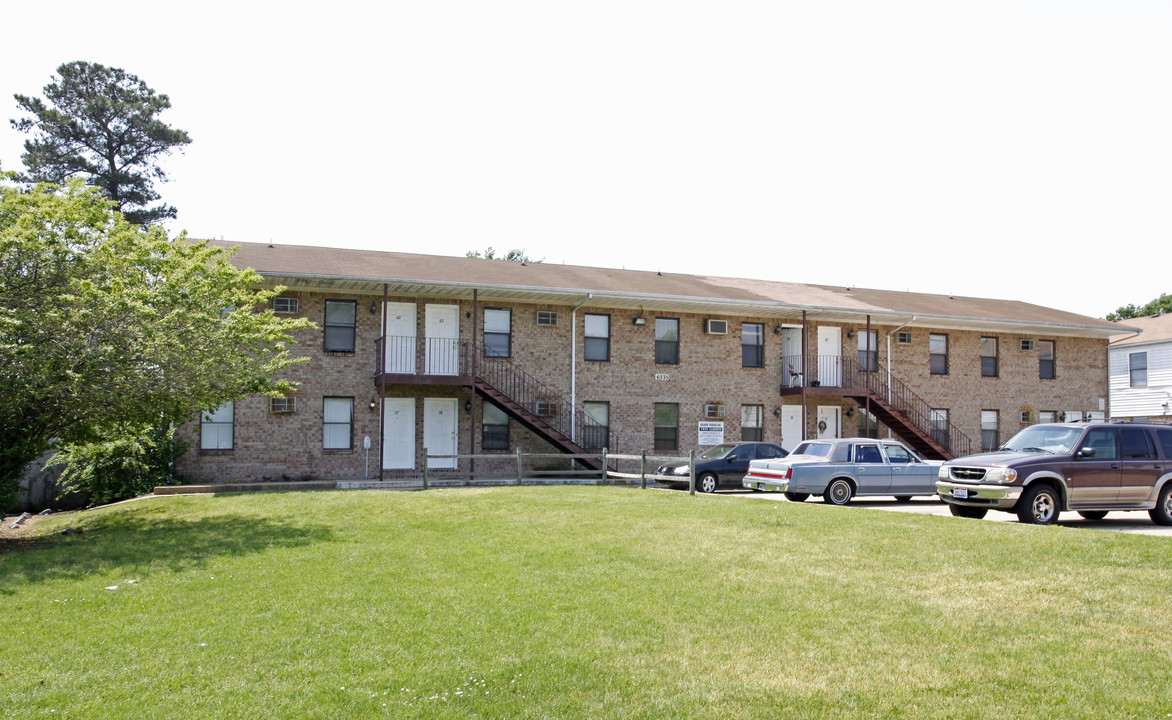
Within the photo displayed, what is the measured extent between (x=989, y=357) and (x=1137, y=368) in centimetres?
1171

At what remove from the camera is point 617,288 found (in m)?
26.0

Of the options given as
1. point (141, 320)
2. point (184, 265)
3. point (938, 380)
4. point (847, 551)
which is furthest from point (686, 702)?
point (938, 380)

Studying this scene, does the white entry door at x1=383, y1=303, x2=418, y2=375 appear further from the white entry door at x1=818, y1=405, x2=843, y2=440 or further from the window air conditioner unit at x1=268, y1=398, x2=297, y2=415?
the white entry door at x1=818, y1=405, x2=843, y2=440

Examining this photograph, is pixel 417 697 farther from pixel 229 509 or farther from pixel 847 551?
pixel 229 509

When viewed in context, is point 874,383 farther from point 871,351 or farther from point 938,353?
point 938,353

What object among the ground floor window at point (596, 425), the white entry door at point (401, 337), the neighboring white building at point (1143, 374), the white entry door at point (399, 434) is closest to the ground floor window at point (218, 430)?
the white entry door at point (399, 434)

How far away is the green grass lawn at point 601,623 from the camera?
5.64m

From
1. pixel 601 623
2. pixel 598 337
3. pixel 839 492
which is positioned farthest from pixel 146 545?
pixel 598 337

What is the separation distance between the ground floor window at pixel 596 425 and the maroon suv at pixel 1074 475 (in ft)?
41.7

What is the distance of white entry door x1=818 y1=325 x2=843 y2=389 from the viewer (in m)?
28.2

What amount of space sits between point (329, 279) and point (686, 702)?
1898 centimetres

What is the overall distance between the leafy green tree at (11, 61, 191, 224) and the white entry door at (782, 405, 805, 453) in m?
28.4

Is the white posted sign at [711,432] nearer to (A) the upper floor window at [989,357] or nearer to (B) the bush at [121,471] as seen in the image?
(A) the upper floor window at [989,357]

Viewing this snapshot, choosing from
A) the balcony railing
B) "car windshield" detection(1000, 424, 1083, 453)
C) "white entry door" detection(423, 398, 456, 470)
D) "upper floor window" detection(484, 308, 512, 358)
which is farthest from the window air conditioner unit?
"car windshield" detection(1000, 424, 1083, 453)
